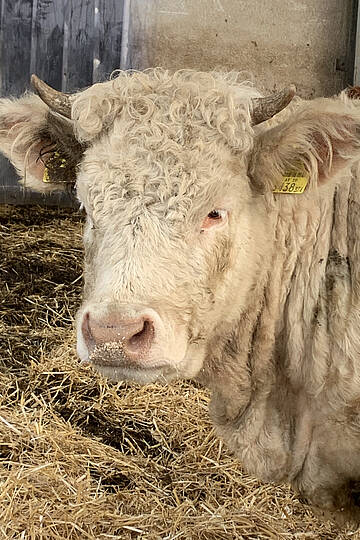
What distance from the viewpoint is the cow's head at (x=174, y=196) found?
2539mm

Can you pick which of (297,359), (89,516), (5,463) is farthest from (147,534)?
(297,359)

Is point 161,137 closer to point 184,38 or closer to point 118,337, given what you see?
point 118,337

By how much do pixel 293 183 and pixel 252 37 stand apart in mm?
4650

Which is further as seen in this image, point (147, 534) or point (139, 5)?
point (139, 5)

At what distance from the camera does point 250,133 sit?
2.93m

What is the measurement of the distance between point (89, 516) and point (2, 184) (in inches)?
189

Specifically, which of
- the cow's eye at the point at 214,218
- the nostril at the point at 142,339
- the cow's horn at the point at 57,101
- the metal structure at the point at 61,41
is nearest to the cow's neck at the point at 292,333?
the cow's eye at the point at 214,218

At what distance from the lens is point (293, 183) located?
3.00 metres

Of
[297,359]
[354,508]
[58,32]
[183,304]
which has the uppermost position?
[58,32]

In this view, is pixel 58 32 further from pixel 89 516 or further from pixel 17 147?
pixel 89 516

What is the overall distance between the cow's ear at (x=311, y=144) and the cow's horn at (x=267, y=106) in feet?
0.19

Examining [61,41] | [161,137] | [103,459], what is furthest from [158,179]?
[61,41]

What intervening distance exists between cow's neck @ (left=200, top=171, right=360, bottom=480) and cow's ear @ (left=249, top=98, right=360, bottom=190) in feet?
0.51

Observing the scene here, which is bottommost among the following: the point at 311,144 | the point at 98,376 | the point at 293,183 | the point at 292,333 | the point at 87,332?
the point at 98,376
